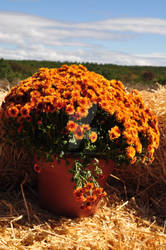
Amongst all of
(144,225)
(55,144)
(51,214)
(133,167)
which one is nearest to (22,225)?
(51,214)

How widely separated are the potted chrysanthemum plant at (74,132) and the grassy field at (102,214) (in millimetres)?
250

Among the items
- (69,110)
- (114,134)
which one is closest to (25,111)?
(69,110)

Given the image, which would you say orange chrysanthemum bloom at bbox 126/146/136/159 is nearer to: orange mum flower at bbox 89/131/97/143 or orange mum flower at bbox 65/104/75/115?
orange mum flower at bbox 89/131/97/143

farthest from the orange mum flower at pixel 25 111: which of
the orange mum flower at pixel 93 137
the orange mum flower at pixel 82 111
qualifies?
the orange mum flower at pixel 93 137

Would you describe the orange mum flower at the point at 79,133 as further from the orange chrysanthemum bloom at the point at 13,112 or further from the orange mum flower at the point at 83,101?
the orange chrysanthemum bloom at the point at 13,112

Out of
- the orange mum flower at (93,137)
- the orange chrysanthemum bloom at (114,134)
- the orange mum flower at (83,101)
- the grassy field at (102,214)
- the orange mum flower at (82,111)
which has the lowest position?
the grassy field at (102,214)

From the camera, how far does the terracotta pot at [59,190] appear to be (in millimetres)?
3441

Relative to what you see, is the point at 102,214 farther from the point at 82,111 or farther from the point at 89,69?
the point at 89,69

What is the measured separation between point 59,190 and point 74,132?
0.77 m

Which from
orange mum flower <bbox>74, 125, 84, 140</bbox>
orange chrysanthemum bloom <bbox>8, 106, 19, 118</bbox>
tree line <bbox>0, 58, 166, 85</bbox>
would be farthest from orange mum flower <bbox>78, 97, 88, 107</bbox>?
tree line <bbox>0, 58, 166, 85</bbox>

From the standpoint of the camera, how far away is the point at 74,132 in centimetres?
314

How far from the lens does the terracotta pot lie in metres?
3.44

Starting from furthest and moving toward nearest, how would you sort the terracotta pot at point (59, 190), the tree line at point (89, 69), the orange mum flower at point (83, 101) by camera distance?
1. the tree line at point (89, 69)
2. the terracotta pot at point (59, 190)
3. the orange mum flower at point (83, 101)

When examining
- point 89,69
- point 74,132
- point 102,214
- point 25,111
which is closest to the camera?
point 74,132
